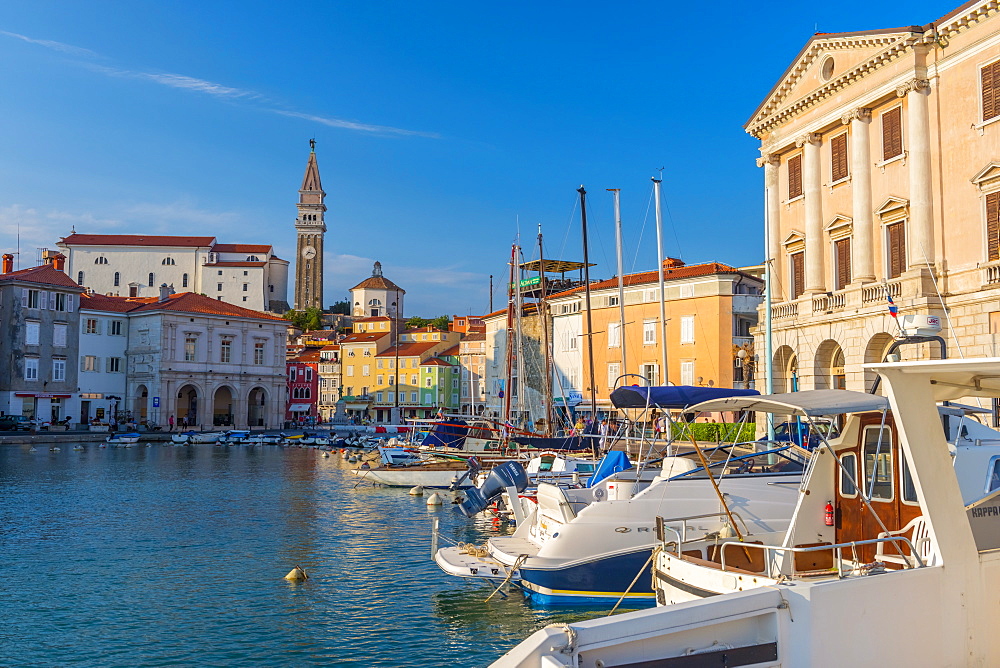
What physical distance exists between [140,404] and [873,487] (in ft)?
273

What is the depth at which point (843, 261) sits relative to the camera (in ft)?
112

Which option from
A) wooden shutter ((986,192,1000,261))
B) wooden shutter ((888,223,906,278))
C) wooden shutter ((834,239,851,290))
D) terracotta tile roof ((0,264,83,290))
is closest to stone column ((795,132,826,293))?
wooden shutter ((834,239,851,290))

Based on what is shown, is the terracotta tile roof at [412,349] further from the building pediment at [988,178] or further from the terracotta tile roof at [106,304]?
the building pediment at [988,178]

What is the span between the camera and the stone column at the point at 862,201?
32281mm

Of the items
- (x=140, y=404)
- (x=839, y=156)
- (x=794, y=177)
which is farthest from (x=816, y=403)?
(x=140, y=404)

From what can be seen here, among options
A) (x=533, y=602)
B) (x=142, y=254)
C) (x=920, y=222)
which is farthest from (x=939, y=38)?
(x=142, y=254)

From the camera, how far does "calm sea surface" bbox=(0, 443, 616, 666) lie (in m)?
12.7

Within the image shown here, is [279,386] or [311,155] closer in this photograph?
[279,386]

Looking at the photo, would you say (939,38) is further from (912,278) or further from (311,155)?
(311,155)

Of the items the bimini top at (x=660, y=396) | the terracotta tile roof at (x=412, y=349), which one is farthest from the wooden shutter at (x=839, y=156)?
the terracotta tile roof at (x=412, y=349)

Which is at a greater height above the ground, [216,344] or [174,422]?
[216,344]

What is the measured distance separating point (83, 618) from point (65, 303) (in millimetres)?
70656

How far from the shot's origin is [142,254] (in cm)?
12281

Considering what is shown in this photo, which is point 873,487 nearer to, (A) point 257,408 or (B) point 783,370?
(B) point 783,370
